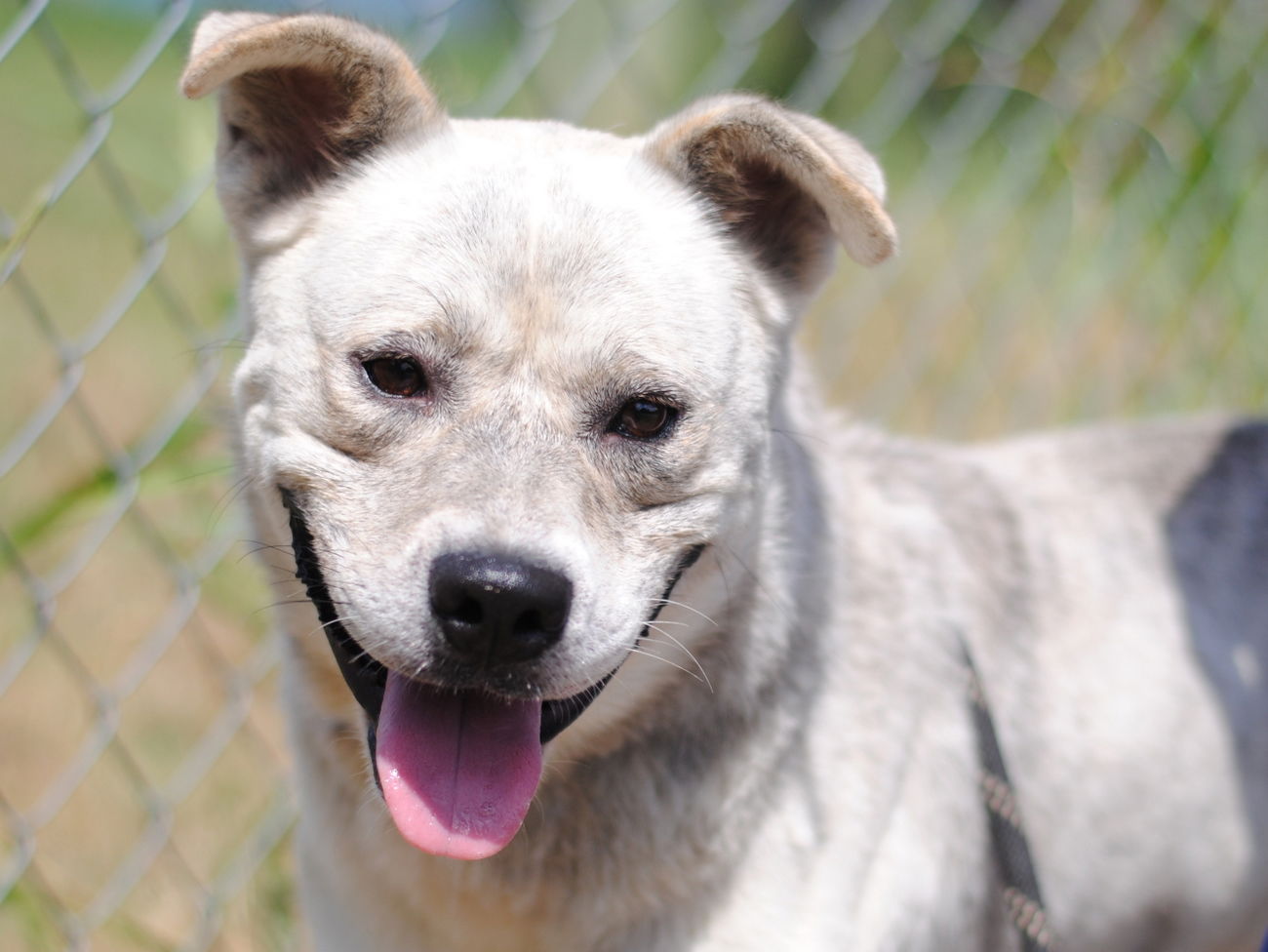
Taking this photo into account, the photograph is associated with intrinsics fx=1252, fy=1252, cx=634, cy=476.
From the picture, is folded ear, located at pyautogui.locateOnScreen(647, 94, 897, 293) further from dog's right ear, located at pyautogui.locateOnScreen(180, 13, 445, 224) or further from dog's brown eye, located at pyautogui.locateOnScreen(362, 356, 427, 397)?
dog's brown eye, located at pyautogui.locateOnScreen(362, 356, 427, 397)

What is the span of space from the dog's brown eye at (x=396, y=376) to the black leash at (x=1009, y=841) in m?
1.23

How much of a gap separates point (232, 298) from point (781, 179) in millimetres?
1409

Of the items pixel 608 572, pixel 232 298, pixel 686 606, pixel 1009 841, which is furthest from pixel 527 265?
pixel 1009 841

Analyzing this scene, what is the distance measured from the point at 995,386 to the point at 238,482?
3825 mm

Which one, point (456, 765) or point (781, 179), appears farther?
point (781, 179)

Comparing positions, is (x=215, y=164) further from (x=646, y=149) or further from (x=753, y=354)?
(x=753, y=354)

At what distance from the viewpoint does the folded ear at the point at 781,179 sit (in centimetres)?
193

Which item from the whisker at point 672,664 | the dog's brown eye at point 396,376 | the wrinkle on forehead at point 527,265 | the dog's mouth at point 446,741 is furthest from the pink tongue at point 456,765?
the wrinkle on forehead at point 527,265

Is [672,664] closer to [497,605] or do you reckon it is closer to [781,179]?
[497,605]

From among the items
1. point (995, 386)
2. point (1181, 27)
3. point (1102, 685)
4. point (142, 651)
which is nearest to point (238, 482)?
point (142, 651)

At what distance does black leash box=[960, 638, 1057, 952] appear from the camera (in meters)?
2.34

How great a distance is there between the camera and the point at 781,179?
2137mm

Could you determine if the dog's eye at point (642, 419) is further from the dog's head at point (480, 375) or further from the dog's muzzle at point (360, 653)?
the dog's muzzle at point (360, 653)

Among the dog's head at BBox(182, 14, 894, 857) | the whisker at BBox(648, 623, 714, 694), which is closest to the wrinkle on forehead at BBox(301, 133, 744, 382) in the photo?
the dog's head at BBox(182, 14, 894, 857)
